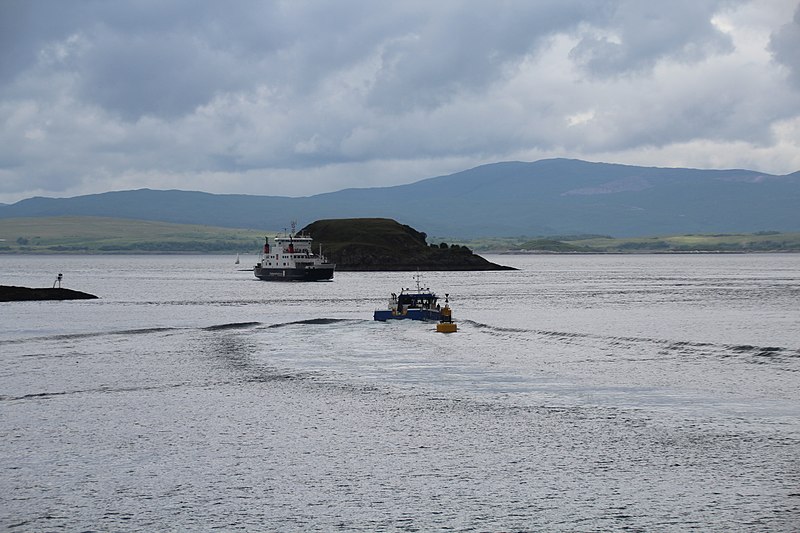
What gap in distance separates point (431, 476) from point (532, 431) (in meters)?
8.33

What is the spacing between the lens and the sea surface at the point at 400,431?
92.2 ft

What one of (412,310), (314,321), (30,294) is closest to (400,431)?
(314,321)

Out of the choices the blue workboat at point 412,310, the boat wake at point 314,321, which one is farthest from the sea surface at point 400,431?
the blue workboat at point 412,310

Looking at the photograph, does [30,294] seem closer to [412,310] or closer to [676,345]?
[412,310]

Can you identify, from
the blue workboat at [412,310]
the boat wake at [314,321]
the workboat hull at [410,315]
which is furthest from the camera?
the blue workboat at [412,310]

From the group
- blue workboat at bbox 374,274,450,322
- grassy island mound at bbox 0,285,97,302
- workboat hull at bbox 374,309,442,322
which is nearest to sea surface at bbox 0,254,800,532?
workboat hull at bbox 374,309,442,322

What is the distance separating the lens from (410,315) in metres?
99.1

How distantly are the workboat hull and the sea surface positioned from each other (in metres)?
14.7

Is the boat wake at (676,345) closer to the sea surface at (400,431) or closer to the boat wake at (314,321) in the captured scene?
the sea surface at (400,431)

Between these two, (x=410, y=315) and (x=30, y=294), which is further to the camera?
(x=30, y=294)

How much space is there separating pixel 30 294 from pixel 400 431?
100228mm

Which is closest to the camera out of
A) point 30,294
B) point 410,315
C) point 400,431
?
point 400,431

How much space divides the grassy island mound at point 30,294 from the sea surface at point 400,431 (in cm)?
4425

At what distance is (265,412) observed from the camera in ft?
144
